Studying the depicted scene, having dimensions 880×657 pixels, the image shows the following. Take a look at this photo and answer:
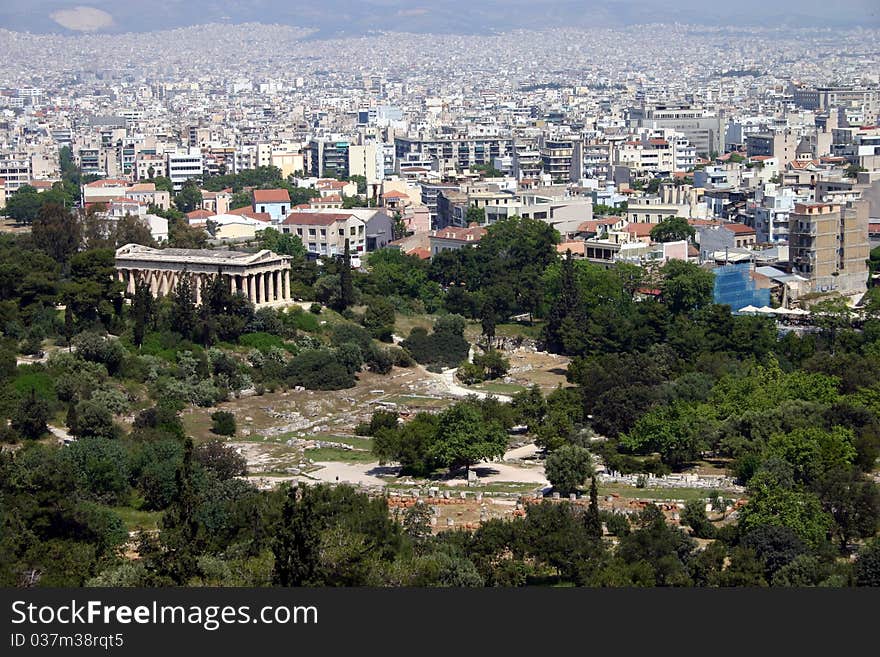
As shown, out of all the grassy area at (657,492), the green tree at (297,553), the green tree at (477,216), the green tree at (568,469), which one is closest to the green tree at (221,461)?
the green tree at (568,469)

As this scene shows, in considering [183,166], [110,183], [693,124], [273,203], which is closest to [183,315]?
[273,203]

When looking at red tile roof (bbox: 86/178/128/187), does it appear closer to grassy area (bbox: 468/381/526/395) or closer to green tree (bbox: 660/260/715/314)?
green tree (bbox: 660/260/715/314)

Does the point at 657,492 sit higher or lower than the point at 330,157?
lower

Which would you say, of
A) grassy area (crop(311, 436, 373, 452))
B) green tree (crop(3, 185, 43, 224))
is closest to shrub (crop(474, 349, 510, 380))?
grassy area (crop(311, 436, 373, 452))

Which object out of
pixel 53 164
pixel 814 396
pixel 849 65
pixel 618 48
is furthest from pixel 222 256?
pixel 618 48

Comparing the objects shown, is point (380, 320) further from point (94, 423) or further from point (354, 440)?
point (94, 423)

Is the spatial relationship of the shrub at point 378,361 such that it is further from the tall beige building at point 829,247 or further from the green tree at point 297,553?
the green tree at point 297,553

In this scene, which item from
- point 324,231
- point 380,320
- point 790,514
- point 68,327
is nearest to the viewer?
point 790,514
